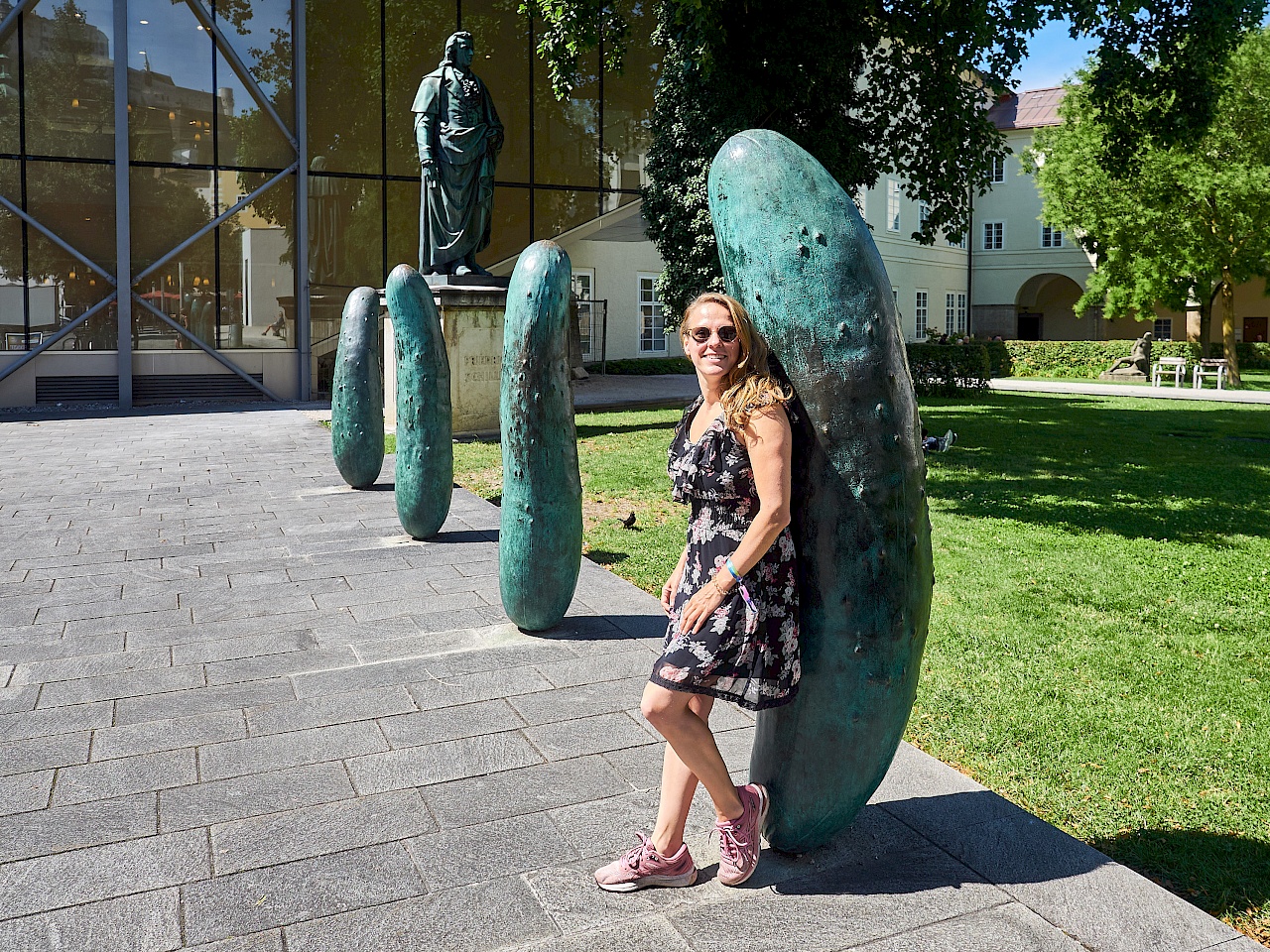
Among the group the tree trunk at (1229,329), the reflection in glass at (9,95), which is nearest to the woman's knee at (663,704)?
the reflection in glass at (9,95)

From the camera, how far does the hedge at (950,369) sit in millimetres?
22328

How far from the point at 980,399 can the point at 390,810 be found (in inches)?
Result: 790

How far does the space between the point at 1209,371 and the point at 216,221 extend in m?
23.9

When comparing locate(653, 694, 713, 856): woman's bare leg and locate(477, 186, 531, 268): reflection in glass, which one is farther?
locate(477, 186, 531, 268): reflection in glass

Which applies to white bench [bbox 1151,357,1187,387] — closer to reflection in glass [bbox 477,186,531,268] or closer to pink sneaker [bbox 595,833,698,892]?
reflection in glass [bbox 477,186,531,268]

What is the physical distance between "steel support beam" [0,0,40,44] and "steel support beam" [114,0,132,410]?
4.82 feet

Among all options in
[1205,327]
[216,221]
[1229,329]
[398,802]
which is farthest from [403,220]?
[1205,327]

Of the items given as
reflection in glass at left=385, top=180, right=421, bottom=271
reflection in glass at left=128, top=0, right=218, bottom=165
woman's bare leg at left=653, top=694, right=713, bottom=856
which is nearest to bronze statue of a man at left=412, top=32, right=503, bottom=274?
reflection in glass at left=385, top=180, right=421, bottom=271

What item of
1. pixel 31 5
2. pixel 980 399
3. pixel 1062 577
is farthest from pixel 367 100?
pixel 1062 577

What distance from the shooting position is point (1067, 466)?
1178 cm

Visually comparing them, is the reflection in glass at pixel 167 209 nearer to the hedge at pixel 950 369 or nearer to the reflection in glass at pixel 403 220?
the reflection in glass at pixel 403 220

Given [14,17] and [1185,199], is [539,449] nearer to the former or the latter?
[14,17]

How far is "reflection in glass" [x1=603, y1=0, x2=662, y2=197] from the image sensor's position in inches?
944

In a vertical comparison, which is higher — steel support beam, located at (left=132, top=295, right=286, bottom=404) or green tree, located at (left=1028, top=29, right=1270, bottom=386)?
green tree, located at (left=1028, top=29, right=1270, bottom=386)
